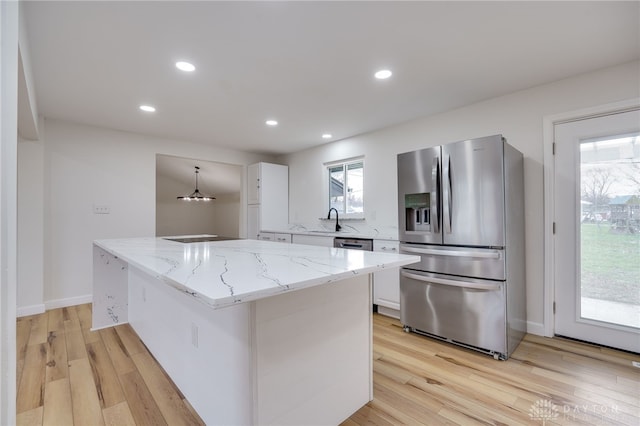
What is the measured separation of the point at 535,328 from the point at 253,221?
13.6ft

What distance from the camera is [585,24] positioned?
1844mm

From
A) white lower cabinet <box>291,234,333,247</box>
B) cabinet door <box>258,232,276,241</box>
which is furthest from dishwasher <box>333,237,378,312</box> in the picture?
cabinet door <box>258,232,276,241</box>

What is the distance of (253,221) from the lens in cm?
525

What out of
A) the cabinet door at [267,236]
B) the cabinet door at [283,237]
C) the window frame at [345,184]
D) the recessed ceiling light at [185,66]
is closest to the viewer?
the recessed ceiling light at [185,66]

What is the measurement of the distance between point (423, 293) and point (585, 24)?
2.19 metres

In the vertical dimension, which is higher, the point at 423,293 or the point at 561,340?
the point at 423,293

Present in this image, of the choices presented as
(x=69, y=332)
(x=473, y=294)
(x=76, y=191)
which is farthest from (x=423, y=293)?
(x=76, y=191)

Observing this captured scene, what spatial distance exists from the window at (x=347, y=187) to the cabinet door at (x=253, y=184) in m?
1.27

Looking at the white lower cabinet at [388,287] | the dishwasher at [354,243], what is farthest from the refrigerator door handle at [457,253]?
the dishwasher at [354,243]

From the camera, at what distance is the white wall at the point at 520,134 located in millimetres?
2424

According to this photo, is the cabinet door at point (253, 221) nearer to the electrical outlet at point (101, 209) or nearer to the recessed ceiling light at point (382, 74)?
the electrical outlet at point (101, 209)
